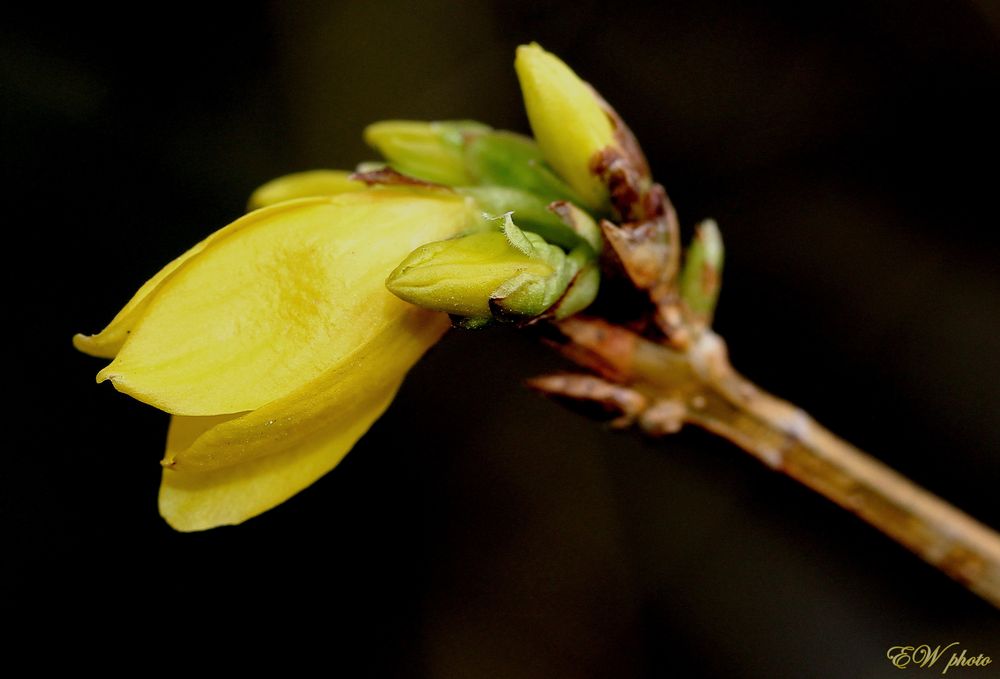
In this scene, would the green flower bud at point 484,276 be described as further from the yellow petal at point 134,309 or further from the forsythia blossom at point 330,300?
the yellow petal at point 134,309

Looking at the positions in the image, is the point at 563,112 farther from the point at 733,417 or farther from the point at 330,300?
the point at 733,417

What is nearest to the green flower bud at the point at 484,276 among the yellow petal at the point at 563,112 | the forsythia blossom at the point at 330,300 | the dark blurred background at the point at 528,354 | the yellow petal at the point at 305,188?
the forsythia blossom at the point at 330,300

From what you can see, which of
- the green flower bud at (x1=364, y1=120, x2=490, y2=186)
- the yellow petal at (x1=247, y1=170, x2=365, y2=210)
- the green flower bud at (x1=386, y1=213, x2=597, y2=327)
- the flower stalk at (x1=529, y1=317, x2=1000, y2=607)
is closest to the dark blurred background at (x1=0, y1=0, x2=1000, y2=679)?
the flower stalk at (x1=529, y1=317, x2=1000, y2=607)

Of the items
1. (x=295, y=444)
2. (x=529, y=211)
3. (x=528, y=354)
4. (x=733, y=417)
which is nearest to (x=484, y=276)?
(x=529, y=211)

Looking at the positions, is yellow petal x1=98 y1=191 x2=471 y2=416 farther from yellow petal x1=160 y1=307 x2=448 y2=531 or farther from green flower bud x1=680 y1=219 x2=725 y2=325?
green flower bud x1=680 y1=219 x2=725 y2=325

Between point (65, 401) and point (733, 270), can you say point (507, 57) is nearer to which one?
point (733, 270)

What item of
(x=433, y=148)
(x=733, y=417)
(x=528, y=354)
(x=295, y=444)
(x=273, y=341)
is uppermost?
(x=433, y=148)

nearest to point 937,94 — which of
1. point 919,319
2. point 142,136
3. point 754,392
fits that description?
point 919,319
